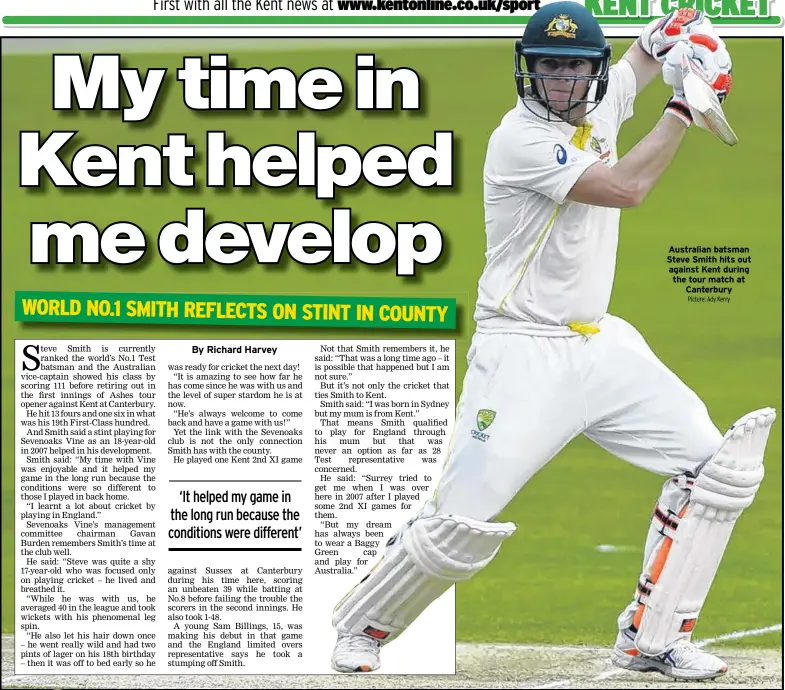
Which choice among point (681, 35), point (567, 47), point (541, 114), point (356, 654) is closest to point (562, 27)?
point (567, 47)

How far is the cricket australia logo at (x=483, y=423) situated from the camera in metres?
7.10

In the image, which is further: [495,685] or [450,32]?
[450,32]

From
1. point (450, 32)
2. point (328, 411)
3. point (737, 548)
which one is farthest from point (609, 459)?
point (450, 32)

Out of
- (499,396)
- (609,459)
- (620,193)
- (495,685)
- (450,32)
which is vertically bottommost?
(495,685)

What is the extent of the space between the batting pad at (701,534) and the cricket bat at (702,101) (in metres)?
1.28

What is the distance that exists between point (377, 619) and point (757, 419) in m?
1.96

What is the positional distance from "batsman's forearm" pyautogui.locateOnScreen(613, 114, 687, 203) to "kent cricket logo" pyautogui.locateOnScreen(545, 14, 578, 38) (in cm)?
59

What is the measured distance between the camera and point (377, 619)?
748cm

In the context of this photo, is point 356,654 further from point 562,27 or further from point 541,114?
point 562,27

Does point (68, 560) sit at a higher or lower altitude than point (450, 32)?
lower

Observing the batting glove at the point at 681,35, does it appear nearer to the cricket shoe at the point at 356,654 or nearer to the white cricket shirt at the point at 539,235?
the white cricket shirt at the point at 539,235

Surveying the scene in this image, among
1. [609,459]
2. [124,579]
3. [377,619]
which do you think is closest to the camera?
[377,619]

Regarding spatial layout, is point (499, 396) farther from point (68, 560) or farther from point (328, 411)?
point (68, 560)

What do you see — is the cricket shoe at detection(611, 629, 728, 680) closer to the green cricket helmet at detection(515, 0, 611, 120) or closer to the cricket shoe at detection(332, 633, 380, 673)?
the cricket shoe at detection(332, 633, 380, 673)
